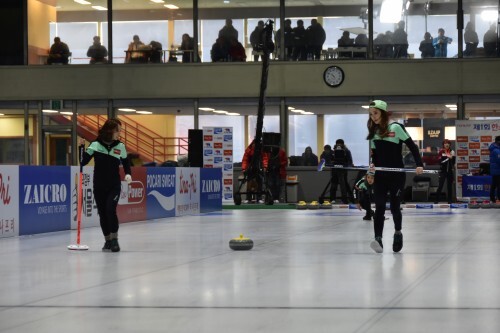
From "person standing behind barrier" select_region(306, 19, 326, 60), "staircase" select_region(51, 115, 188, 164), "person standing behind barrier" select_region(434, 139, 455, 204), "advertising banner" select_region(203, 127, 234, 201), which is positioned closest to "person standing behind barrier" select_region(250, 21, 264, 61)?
"person standing behind barrier" select_region(306, 19, 326, 60)

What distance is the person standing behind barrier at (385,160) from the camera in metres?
12.9

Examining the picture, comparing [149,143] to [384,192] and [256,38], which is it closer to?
[256,38]

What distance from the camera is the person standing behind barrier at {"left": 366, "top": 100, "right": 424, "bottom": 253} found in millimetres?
12938

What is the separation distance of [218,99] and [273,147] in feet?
17.9

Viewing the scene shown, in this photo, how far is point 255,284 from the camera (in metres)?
9.67

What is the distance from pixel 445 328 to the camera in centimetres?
690

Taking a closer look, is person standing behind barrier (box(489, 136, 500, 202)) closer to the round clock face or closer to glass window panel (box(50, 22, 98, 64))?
the round clock face

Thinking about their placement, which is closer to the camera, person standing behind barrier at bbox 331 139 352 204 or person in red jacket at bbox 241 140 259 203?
person standing behind barrier at bbox 331 139 352 204

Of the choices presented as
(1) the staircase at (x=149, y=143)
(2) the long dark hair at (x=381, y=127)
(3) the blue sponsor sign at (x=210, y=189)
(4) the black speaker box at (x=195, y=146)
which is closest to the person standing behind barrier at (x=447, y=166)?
(3) the blue sponsor sign at (x=210, y=189)

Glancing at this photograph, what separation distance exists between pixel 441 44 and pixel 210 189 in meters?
11.0

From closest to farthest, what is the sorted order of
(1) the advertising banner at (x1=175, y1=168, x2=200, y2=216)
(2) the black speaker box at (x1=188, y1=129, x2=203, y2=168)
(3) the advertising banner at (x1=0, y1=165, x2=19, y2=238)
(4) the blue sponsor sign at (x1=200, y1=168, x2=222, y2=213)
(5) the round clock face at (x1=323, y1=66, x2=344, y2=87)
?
(3) the advertising banner at (x1=0, y1=165, x2=19, y2=238) → (1) the advertising banner at (x1=175, y1=168, x2=200, y2=216) → (4) the blue sponsor sign at (x1=200, y1=168, x2=222, y2=213) → (2) the black speaker box at (x1=188, y1=129, x2=203, y2=168) → (5) the round clock face at (x1=323, y1=66, x2=344, y2=87)

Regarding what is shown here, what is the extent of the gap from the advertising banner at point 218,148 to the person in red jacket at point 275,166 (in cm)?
139

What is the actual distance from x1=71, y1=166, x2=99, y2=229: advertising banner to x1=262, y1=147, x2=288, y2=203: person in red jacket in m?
11.2

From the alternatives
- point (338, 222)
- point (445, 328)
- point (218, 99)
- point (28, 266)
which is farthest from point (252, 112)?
point (445, 328)
